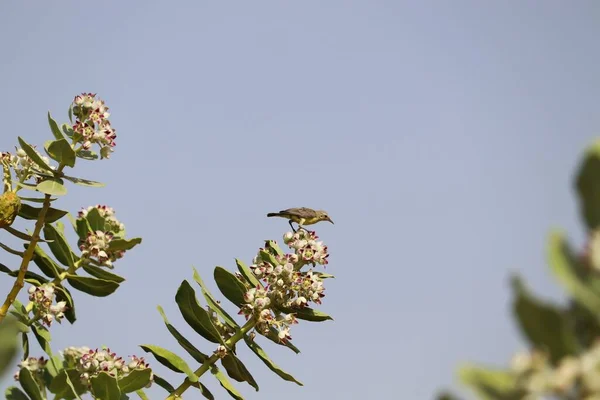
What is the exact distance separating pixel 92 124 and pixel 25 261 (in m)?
1.14

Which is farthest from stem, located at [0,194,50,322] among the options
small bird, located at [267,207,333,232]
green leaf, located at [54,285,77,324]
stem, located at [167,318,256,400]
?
small bird, located at [267,207,333,232]

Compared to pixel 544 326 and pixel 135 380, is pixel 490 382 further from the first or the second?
pixel 135 380

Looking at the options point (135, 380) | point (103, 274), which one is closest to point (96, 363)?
point (135, 380)

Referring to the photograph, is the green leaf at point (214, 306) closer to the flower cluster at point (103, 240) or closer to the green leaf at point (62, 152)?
the flower cluster at point (103, 240)

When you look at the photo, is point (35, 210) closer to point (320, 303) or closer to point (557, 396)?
point (320, 303)

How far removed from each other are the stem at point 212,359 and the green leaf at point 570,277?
3741 mm

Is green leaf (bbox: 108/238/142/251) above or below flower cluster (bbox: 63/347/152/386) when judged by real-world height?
above

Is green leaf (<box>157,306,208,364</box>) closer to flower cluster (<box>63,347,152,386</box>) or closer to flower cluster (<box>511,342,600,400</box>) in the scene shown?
flower cluster (<box>63,347,152,386</box>)

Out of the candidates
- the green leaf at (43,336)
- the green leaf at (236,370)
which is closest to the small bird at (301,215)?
the green leaf at (236,370)

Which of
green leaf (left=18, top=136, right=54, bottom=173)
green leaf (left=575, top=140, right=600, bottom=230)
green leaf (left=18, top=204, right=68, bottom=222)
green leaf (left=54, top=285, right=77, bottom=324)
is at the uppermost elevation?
green leaf (left=18, top=136, right=54, bottom=173)

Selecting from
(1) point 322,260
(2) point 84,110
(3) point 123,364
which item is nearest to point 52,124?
(2) point 84,110

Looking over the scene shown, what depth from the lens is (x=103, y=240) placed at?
5098mm

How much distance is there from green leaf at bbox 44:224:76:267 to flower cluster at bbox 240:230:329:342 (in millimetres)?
1126

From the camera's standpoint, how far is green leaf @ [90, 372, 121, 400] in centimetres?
449
